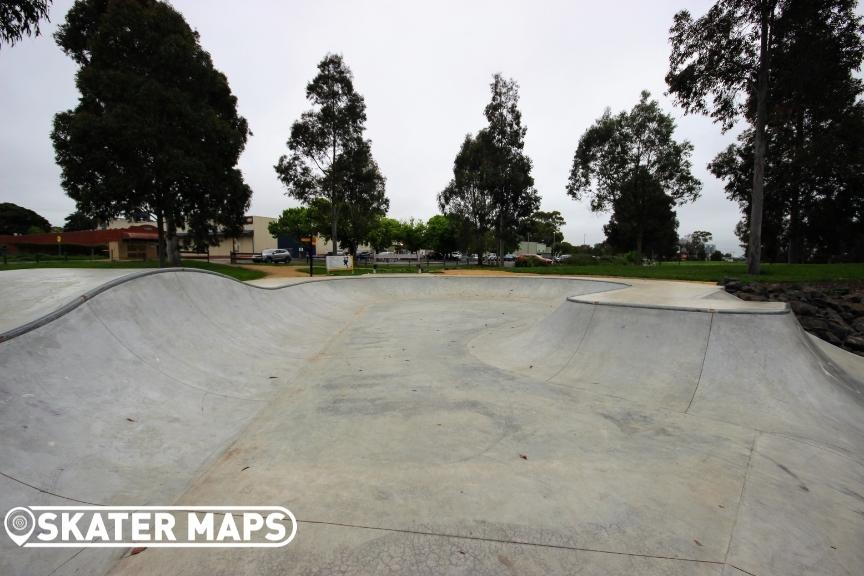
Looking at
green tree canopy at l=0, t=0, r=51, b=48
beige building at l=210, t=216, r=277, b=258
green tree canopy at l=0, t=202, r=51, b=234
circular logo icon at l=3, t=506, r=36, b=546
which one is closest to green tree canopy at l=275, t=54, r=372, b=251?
green tree canopy at l=0, t=0, r=51, b=48

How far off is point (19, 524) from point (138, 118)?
20139mm

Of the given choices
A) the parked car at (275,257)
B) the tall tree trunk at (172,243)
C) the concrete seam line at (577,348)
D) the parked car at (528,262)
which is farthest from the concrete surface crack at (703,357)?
the parked car at (275,257)

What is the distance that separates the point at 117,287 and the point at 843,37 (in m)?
22.4

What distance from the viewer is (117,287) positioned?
519 centimetres

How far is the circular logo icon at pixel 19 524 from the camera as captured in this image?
6.61 feet

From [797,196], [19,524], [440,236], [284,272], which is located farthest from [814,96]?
[440,236]

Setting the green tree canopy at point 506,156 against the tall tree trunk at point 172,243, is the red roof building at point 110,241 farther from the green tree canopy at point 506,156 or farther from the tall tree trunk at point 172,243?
the green tree canopy at point 506,156

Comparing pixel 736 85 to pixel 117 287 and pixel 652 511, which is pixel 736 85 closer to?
pixel 652 511

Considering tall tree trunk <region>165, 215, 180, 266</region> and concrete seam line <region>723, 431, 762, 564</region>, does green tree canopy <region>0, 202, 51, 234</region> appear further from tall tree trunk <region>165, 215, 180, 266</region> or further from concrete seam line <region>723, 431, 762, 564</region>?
concrete seam line <region>723, 431, 762, 564</region>

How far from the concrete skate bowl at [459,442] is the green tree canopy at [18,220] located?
9069cm

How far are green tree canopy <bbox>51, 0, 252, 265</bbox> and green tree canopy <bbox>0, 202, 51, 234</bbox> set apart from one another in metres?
70.9

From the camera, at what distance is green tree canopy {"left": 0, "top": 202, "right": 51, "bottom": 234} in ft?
217

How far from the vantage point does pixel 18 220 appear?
68.6 metres

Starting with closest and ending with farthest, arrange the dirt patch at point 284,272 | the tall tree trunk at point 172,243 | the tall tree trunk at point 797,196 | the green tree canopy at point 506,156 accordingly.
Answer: the tall tree trunk at point 797,196
the dirt patch at point 284,272
the tall tree trunk at point 172,243
the green tree canopy at point 506,156
